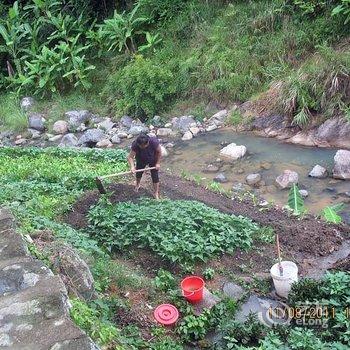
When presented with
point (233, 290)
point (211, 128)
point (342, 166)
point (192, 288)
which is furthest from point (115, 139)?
point (192, 288)

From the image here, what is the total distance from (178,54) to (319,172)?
24.9 ft

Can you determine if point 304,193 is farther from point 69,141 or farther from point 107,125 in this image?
point 69,141

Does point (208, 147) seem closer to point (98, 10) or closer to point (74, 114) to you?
point (74, 114)

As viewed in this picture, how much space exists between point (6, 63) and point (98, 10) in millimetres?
4086

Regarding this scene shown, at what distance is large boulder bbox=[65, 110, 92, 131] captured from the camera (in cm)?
1647

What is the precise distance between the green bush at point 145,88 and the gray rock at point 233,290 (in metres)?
9.66

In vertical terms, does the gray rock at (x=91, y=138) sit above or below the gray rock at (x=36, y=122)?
below

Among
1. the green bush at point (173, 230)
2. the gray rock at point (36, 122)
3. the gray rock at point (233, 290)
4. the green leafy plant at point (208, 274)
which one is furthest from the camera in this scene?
the gray rock at point (36, 122)

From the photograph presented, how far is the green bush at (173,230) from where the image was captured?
7.25m

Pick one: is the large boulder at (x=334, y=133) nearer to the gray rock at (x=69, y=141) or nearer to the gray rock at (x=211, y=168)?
the gray rock at (x=211, y=168)

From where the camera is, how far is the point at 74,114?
16.7m

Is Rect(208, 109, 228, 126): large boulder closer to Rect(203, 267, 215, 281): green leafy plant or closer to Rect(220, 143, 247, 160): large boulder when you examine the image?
Rect(220, 143, 247, 160): large boulder

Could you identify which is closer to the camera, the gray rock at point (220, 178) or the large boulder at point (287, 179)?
the large boulder at point (287, 179)

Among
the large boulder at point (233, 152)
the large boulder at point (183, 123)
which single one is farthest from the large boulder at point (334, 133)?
the large boulder at point (183, 123)
